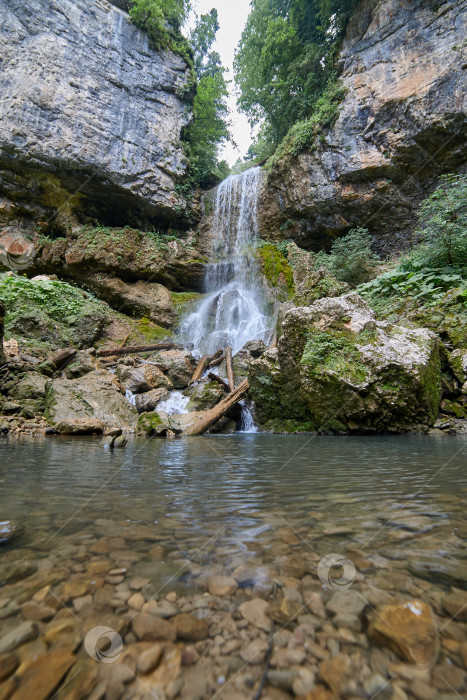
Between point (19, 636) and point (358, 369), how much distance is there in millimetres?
5750

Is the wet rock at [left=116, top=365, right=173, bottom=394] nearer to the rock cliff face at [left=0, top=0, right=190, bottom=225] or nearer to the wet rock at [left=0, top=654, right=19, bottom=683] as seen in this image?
the wet rock at [left=0, top=654, right=19, bottom=683]

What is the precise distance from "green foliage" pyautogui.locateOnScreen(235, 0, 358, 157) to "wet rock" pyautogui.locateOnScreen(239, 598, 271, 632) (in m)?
16.4

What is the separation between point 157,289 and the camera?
1574 centimetres

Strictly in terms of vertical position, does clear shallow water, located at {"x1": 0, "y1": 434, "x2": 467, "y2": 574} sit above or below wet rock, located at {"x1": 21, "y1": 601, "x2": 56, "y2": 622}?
below

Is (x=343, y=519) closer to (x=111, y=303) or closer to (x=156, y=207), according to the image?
(x=111, y=303)

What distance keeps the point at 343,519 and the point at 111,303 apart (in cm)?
1533

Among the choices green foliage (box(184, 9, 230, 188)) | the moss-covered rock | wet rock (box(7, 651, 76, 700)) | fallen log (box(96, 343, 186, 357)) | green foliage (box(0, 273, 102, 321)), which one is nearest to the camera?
wet rock (box(7, 651, 76, 700))

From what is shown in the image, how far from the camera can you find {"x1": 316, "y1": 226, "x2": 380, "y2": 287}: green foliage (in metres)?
12.2

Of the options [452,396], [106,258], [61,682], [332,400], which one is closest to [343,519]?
[61,682]

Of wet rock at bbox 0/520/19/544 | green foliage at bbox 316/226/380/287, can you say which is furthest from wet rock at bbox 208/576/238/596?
green foliage at bbox 316/226/380/287

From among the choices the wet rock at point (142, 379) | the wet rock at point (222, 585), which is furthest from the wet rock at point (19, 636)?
the wet rock at point (142, 379)

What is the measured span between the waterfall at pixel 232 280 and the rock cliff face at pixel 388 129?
103 inches

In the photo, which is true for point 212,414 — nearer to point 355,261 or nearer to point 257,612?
point 257,612

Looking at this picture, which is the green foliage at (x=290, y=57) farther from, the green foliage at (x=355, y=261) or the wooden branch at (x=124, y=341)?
the wooden branch at (x=124, y=341)
